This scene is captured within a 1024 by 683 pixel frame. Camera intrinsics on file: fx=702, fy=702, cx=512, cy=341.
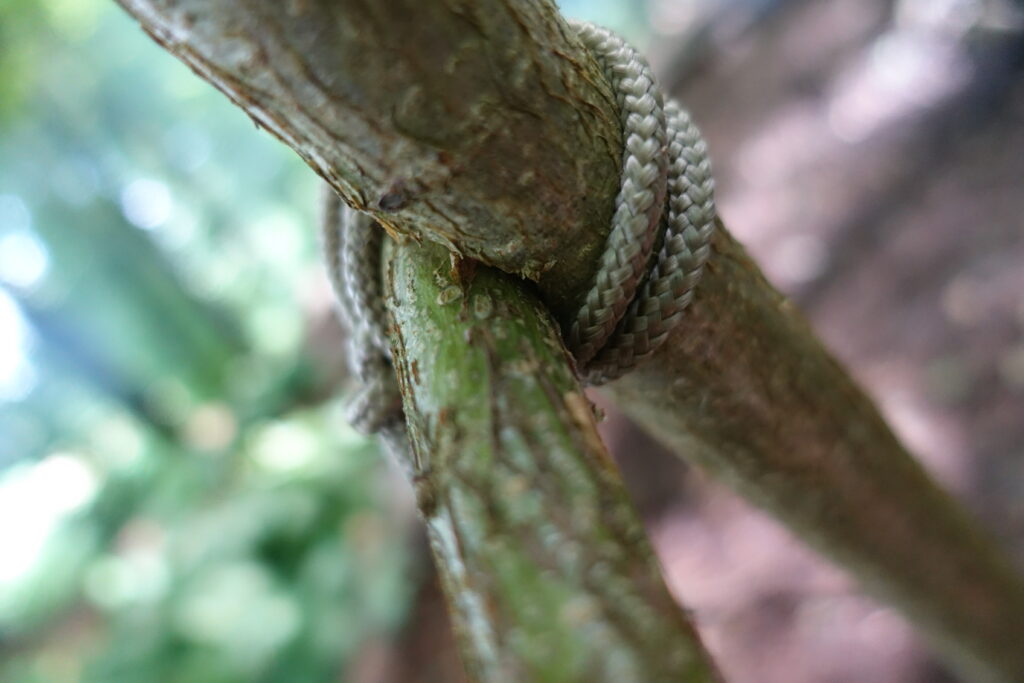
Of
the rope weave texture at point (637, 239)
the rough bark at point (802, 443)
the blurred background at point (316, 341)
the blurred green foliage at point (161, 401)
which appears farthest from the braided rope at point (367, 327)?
the blurred green foliage at point (161, 401)

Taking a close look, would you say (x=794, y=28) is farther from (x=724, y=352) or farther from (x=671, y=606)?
(x=671, y=606)

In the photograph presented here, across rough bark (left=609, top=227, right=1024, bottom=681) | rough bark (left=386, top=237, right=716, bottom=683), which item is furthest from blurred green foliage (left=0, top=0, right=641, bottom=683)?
rough bark (left=386, top=237, right=716, bottom=683)

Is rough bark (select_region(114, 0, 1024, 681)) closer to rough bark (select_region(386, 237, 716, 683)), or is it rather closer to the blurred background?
rough bark (select_region(386, 237, 716, 683))

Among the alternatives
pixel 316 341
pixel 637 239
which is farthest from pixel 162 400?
pixel 637 239

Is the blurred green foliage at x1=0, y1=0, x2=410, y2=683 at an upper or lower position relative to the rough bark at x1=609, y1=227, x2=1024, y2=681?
upper

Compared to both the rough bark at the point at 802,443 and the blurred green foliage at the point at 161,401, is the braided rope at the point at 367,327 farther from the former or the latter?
the blurred green foliage at the point at 161,401

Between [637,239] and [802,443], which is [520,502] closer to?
[637,239]
